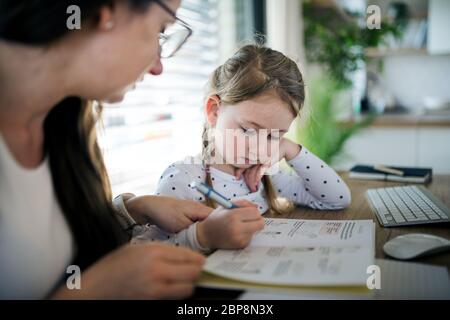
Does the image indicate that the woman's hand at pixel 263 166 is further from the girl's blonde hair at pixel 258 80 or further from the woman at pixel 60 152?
the woman at pixel 60 152

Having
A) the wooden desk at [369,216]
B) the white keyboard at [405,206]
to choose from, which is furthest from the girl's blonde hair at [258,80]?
the white keyboard at [405,206]

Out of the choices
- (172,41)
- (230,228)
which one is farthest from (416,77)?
(230,228)

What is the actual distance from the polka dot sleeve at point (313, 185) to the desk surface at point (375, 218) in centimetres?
4

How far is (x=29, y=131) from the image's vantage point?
24.4 inches

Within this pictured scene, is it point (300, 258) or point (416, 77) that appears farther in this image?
point (416, 77)

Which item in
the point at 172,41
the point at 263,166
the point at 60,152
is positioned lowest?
the point at 263,166

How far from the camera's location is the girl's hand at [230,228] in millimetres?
683

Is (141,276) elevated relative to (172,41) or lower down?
lower down

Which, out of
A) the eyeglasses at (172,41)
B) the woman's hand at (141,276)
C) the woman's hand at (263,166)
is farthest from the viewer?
the woman's hand at (263,166)

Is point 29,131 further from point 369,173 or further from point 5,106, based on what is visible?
point 369,173

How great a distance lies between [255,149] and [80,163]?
45 cm

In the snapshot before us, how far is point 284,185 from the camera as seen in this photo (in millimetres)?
1224

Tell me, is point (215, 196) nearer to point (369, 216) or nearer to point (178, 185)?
point (178, 185)

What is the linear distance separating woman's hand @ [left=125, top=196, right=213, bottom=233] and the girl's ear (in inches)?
13.4
